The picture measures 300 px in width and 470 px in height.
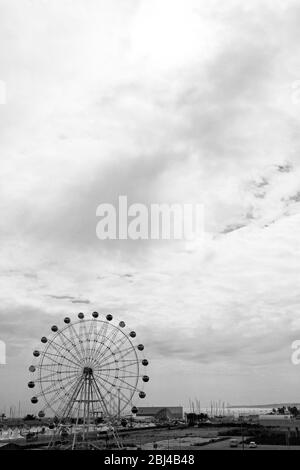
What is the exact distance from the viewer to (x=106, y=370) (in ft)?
119

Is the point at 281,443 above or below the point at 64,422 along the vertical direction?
below

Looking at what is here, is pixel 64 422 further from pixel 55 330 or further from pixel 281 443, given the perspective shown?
pixel 281 443

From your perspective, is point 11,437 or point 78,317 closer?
point 78,317
